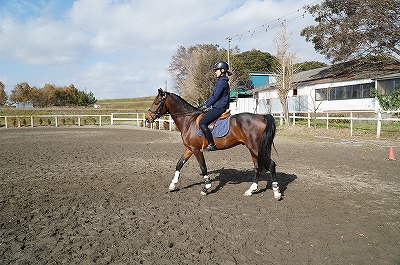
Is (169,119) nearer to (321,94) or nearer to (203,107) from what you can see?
(321,94)

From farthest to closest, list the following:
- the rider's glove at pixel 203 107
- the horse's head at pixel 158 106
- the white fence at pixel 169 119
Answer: the white fence at pixel 169 119 < the horse's head at pixel 158 106 < the rider's glove at pixel 203 107

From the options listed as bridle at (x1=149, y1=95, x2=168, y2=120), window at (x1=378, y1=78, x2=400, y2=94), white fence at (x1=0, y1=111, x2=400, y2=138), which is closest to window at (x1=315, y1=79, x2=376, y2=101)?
window at (x1=378, y1=78, x2=400, y2=94)

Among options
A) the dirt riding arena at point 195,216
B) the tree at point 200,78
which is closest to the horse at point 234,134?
the dirt riding arena at point 195,216

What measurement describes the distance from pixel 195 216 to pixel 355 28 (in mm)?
28461

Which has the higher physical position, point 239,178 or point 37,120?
point 37,120

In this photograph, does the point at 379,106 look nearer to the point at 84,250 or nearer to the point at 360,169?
the point at 360,169

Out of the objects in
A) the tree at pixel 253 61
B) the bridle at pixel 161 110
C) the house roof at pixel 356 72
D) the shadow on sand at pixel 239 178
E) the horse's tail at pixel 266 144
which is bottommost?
the shadow on sand at pixel 239 178

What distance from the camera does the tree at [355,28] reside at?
2453 centimetres

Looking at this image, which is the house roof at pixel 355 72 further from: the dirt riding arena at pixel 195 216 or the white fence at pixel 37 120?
the white fence at pixel 37 120

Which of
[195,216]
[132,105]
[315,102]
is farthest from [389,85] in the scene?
[132,105]

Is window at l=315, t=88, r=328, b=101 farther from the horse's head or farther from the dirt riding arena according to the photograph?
the horse's head

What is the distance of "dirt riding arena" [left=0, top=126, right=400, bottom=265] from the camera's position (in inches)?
144

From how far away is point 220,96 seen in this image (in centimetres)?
656

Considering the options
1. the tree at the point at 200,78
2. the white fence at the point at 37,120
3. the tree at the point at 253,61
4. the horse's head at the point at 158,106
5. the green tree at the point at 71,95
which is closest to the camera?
the horse's head at the point at 158,106
